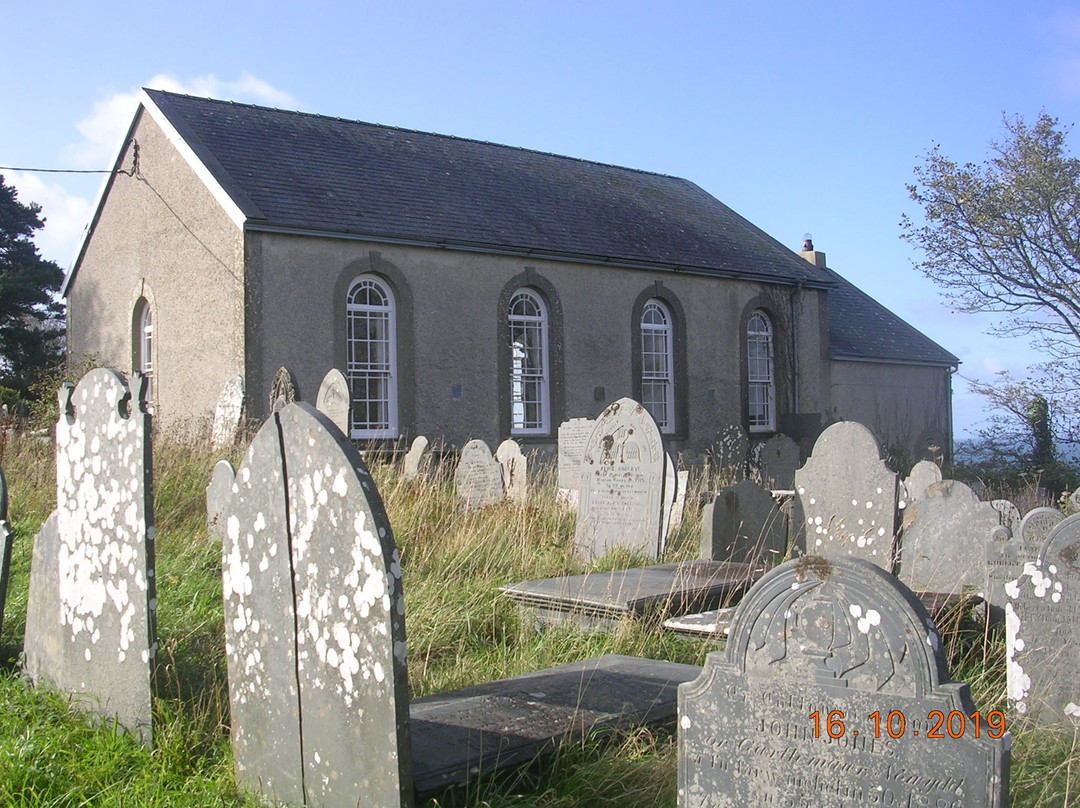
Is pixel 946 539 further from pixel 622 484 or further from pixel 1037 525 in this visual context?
pixel 622 484

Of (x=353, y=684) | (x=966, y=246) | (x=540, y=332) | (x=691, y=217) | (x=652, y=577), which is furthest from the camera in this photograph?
(x=691, y=217)

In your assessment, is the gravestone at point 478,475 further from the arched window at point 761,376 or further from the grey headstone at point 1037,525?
the arched window at point 761,376

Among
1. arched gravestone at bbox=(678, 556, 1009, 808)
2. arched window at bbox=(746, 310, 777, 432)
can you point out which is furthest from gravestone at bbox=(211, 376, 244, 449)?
arched gravestone at bbox=(678, 556, 1009, 808)

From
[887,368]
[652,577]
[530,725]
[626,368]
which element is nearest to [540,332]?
[626,368]

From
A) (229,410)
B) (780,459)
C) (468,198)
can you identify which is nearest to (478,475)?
(229,410)

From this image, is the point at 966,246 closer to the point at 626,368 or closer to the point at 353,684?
the point at 626,368

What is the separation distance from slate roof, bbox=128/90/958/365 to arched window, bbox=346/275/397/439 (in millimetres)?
1056

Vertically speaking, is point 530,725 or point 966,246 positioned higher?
point 966,246

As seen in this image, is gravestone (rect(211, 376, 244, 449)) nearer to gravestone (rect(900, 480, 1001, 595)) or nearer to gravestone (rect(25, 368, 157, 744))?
gravestone (rect(25, 368, 157, 744))

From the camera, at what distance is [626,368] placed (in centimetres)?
1973

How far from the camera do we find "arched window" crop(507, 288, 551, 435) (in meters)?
18.5

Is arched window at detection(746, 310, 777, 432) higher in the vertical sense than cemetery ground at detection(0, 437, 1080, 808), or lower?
higher

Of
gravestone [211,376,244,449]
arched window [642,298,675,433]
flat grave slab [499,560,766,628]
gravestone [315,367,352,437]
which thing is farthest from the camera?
arched window [642,298,675,433]

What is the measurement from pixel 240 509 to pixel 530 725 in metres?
1.34
